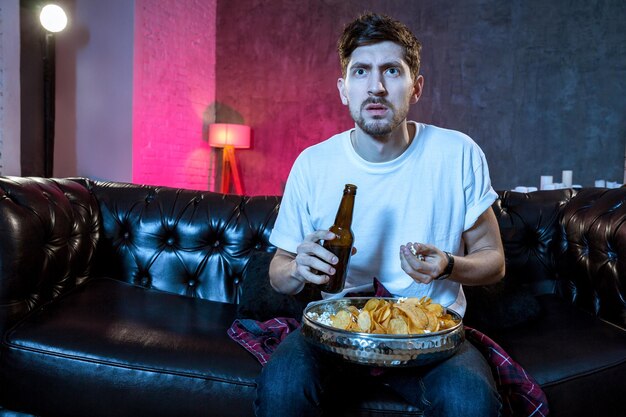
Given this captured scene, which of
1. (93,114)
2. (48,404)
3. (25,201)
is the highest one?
(93,114)

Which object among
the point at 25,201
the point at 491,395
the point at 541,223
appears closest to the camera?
the point at 491,395

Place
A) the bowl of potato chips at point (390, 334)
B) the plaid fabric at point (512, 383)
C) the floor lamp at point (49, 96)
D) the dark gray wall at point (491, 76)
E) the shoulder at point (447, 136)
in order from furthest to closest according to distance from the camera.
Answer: the dark gray wall at point (491, 76), the floor lamp at point (49, 96), the shoulder at point (447, 136), the plaid fabric at point (512, 383), the bowl of potato chips at point (390, 334)

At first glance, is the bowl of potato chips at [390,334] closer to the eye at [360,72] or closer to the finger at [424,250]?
the finger at [424,250]

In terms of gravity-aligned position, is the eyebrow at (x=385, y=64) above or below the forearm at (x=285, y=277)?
above

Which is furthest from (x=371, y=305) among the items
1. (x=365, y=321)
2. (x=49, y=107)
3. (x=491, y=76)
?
(x=491, y=76)

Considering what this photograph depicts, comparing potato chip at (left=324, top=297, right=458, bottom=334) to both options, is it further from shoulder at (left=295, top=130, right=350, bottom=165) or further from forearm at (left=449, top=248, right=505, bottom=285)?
shoulder at (left=295, top=130, right=350, bottom=165)

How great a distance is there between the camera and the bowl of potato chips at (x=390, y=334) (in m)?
0.94

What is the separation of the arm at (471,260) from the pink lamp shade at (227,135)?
392 centimetres

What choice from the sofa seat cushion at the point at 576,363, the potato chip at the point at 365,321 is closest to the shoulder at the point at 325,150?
the potato chip at the point at 365,321

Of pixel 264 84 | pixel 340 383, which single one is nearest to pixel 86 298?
pixel 340 383

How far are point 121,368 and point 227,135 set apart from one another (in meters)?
3.94

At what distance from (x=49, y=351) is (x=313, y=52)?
4334 millimetres

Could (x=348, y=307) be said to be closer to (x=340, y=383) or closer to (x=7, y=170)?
(x=340, y=383)

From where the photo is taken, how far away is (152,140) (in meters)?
4.60
